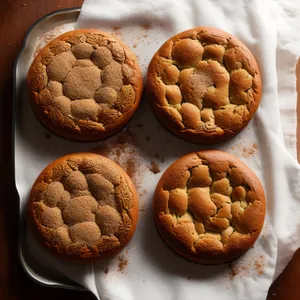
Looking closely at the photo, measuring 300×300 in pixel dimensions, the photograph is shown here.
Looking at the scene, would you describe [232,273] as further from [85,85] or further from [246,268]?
[85,85]

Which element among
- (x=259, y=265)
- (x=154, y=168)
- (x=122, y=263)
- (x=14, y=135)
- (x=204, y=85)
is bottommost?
(x=259, y=265)

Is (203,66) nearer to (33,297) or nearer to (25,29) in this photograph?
(25,29)

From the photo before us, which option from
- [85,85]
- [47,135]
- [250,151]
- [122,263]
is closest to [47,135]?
[47,135]

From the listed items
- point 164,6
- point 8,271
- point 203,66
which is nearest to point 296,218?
point 203,66

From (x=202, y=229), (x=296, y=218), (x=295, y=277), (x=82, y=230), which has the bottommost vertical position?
(x=295, y=277)

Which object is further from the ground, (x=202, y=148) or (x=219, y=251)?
(x=202, y=148)

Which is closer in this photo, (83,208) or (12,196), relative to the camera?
(83,208)
